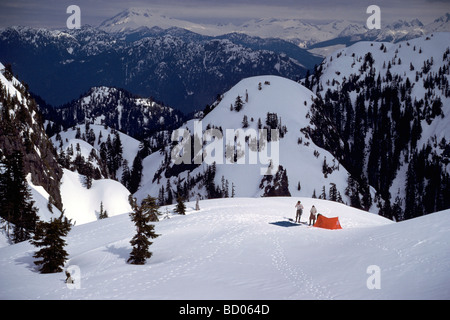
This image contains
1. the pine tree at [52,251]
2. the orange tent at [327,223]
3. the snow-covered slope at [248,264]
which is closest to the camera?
the snow-covered slope at [248,264]

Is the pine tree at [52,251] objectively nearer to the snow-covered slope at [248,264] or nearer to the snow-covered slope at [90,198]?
the snow-covered slope at [248,264]

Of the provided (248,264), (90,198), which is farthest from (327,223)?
(90,198)

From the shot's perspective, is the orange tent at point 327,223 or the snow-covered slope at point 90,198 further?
the snow-covered slope at point 90,198

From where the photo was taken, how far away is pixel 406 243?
25516 mm

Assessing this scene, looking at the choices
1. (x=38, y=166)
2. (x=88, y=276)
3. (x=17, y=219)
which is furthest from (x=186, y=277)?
(x=38, y=166)

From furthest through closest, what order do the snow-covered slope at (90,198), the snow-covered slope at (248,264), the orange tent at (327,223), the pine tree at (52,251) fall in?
the snow-covered slope at (90,198), the orange tent at (327,223), the pine tree at (52,251), the snow-covered slope at (248,264)

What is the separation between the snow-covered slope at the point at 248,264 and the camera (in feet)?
65.2

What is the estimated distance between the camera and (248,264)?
2614cm

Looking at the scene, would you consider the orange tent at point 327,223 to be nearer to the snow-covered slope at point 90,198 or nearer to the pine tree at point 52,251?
the pine tree at point 52,251

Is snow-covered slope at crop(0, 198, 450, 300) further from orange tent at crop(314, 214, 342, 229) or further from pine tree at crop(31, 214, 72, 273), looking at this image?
orange tent at crop(314, 214, 342, 229)

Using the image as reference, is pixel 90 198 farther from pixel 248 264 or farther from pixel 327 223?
pixel 248 264

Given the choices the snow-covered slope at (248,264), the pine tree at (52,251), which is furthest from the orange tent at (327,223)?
the pine tree at (52,251)
